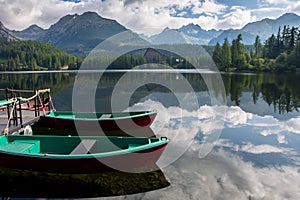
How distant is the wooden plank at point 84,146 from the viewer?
1113cm

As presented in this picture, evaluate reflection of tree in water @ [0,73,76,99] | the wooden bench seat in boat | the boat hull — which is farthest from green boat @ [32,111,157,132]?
reflection of tree in water @ [0,73,76,99]

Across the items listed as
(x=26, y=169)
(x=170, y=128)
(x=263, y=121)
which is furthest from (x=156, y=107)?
(x=26, y=169)

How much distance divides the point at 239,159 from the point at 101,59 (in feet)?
574

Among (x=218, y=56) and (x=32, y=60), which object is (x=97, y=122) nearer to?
(x=218, y=56)

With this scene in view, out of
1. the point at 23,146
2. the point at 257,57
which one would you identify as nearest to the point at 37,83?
the point at 23,146

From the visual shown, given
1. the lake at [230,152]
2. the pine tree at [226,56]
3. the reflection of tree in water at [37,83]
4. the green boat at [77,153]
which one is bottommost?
the lake at [230,152]

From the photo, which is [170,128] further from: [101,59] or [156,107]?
[101,59]

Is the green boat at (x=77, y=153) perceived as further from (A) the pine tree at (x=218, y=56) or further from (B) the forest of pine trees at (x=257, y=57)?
(A) the pine tree at (x=218, y=56)

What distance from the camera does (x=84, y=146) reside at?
1150 centimetres

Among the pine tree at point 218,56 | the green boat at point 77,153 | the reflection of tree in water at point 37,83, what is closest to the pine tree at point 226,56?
the pine tree at point 218,56

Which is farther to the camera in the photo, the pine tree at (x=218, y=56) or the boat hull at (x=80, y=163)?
the pine tree at (x=218, y=56)

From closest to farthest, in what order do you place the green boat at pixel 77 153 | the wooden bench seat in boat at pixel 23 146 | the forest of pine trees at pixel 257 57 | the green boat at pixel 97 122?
the green boat at pixel 77 153, the wooden bench seat in boat at pixel 23 146, the green boat at pixel 97 122, the forest of pine trees at pixel 257 57

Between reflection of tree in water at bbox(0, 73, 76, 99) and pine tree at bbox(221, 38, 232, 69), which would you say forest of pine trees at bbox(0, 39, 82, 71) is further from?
pine tree at bbox(221, 38, 232, 69)

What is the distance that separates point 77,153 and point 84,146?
22.3 inches
